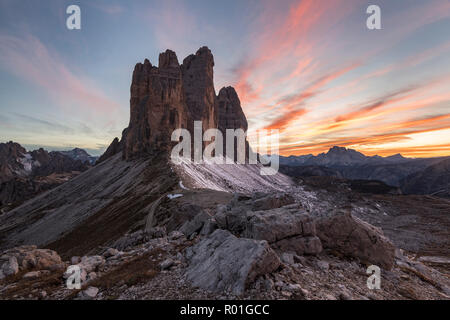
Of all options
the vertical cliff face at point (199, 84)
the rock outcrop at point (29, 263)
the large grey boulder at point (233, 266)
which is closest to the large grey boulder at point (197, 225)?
the large grey boulder at point (233, 266)

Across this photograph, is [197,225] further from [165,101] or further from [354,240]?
[165,101]

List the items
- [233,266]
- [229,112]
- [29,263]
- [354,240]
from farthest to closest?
1. [229,112]
2. [29,263]
3. [354,240]
4. [233,266]

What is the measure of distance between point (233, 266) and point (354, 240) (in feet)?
25.7

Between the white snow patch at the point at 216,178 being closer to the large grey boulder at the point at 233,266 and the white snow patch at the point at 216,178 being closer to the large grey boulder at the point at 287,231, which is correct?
the large grey boulder at the point at 287,231

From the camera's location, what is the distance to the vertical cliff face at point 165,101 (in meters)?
94.4

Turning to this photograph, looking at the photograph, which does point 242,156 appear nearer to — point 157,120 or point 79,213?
point 157,120

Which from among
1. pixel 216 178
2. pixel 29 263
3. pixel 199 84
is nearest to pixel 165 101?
pixel 216 178

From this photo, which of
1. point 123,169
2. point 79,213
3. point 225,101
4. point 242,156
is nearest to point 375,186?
point 242,156

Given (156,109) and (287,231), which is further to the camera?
(156,109)

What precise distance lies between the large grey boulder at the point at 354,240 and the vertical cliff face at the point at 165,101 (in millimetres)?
88088

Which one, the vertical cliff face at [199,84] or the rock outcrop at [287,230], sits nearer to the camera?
the rock outcrop at [287,230]

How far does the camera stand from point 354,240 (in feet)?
35.8

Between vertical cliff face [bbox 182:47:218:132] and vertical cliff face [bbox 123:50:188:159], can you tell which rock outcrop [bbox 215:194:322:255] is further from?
vertical cliff face [bbox 182:47:218:132]

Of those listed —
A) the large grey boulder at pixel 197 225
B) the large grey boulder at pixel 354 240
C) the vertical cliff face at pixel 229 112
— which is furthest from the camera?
the vertical cliff face at pixel 229 112
